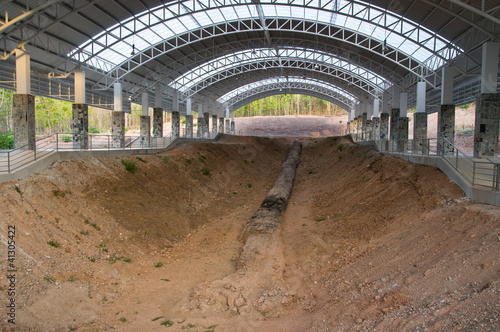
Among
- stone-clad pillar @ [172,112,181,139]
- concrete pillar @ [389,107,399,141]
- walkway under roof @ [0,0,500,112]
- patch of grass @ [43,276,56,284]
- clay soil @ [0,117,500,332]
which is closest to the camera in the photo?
clay soil @ [0,117,500,332]

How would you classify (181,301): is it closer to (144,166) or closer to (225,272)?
(225,272)

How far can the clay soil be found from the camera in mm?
7620

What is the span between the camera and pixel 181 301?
10219mm

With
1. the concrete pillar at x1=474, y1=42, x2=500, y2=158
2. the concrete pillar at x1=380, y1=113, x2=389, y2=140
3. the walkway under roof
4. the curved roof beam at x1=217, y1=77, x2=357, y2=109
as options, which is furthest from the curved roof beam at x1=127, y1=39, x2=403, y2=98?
the curved roof beam at x1=217, y1=77, x2=357, y2=109

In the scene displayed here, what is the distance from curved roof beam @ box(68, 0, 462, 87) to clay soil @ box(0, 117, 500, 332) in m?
12.7

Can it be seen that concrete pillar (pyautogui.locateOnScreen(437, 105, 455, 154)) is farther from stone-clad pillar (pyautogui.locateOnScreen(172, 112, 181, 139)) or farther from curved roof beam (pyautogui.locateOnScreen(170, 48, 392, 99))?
stone-clad pillar (pyautogui.locateOnScreen(172, 112, 181, 139))

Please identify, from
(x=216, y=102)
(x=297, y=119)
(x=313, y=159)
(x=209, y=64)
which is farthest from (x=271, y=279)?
(x=297, y=119)

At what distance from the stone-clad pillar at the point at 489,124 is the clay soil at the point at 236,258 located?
204 inches

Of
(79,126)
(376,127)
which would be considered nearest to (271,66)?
(376,127)

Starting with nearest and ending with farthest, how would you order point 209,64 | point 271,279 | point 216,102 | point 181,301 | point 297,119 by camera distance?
point 181,301, point 271,279, point 209,64, point 216,102, point 297,119

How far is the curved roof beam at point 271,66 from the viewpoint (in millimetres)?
41250

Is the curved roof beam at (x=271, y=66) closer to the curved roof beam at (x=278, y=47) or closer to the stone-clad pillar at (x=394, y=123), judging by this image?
the curved roof beam at (x=278, y=47)

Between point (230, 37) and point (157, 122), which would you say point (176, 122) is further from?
point (230, 37)

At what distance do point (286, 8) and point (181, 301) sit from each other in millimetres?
27656
